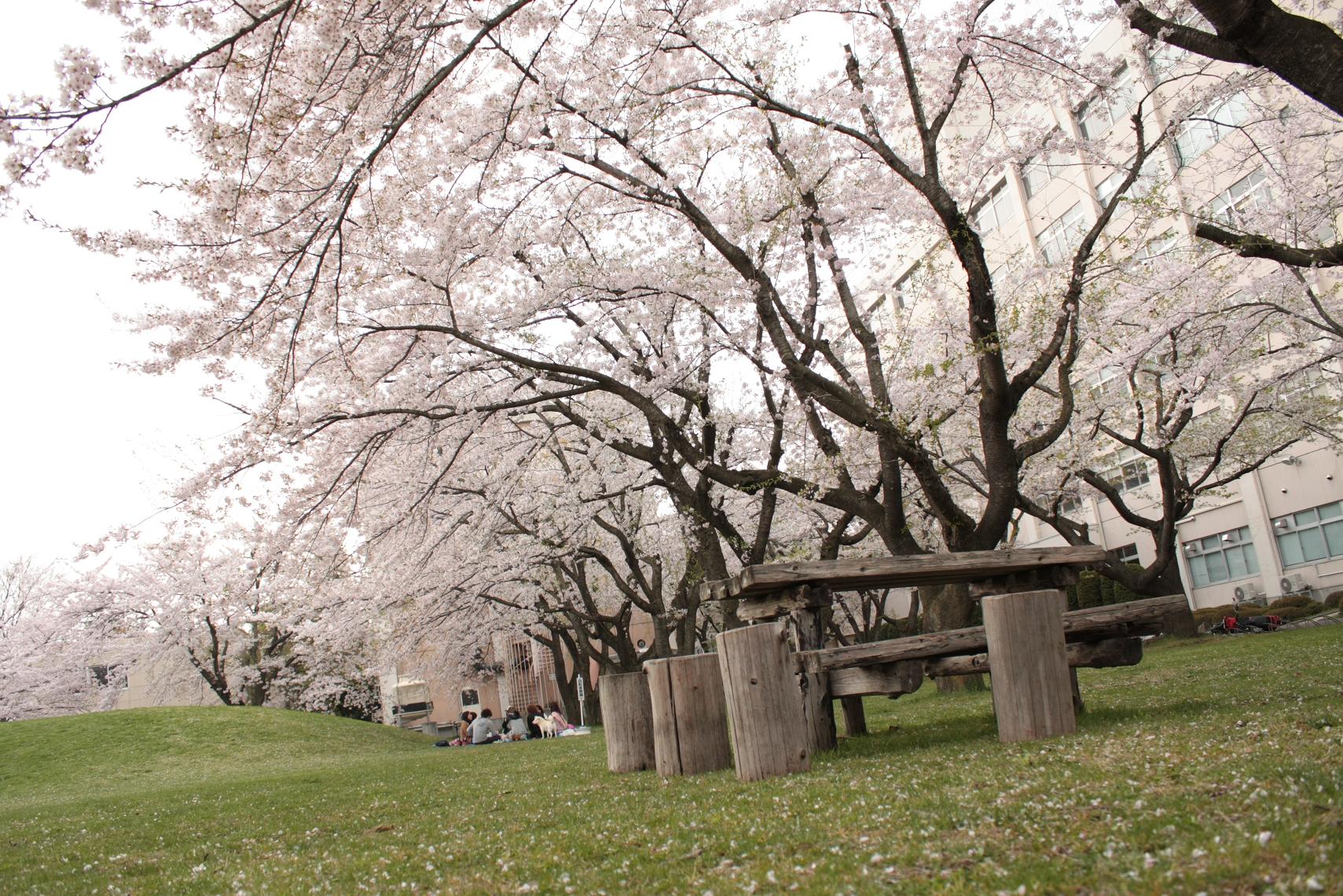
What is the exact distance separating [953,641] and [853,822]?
356 centimetres

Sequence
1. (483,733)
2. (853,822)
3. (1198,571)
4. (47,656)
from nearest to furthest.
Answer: (853,822) < (483,733) < (1198,571) < (47,656)

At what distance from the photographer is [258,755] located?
73.2 feet

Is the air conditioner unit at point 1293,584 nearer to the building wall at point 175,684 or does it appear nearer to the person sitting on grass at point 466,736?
the person sitting on grass at point 466,736

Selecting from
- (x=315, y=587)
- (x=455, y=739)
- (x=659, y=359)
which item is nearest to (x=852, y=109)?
(x=659, y=359)

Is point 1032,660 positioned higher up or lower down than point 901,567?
lower down

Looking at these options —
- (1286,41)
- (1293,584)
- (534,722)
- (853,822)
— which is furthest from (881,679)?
(1293,584)

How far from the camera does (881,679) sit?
8094mm

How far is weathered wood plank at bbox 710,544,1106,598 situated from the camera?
7.95m

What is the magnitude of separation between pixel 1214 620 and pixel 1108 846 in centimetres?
3256

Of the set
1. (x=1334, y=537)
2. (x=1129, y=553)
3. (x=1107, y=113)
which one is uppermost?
(x=1107, y=113)

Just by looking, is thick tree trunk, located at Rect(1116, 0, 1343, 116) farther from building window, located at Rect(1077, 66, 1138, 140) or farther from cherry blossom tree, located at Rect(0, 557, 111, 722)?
cherry blossom tree, located at Rect(0, 557, 111, 722)

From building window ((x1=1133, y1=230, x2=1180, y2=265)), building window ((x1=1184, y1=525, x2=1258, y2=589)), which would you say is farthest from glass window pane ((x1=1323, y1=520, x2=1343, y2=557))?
building window ((x1=1133, y1=230, x2=1180, y2=265))

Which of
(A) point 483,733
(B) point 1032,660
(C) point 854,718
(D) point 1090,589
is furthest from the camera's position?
(D) point 1090,589

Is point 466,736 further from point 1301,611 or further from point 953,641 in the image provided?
point 1301,611
